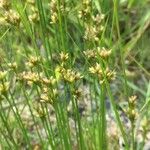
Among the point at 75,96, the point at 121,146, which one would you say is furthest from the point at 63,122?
the point at 121,146

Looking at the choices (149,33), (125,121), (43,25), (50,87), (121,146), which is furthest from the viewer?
(149,33)

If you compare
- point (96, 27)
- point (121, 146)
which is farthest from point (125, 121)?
point (96, 27)

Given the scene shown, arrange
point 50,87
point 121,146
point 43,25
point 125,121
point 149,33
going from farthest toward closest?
point 149,33, point 125,121, point 121,146, point 43,25, point 50,87

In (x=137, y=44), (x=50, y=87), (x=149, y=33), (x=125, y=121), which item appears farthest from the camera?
(x=149, y=33)

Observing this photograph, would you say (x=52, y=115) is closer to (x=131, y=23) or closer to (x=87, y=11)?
(x=131, y=23)

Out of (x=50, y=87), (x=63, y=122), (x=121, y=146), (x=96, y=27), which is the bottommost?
(x=121, y=146)

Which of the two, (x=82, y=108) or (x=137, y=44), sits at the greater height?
(x=137, y=44)

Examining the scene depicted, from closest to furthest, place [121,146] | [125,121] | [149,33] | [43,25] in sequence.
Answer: [43,25]
[121,146]
[125,121]
[149,33]

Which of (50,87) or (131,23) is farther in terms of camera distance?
(131,23)

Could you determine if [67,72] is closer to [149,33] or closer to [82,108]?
[82,108]
